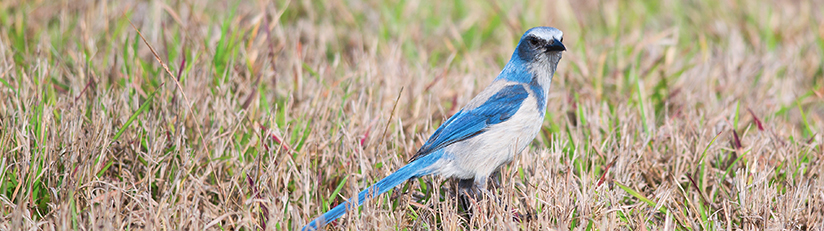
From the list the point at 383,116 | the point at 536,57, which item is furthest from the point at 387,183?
the point at 383,116

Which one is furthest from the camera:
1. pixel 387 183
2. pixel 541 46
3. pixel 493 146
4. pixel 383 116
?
pixel 383 116

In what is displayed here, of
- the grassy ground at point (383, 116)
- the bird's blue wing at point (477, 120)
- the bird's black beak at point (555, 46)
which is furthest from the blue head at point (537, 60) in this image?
the grassy ground at point (383, 116)

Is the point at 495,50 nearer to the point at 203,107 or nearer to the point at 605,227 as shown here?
the point at 203,107

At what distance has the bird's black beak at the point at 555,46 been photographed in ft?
9.97

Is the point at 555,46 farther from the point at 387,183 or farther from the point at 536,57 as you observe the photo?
the point at 387,183

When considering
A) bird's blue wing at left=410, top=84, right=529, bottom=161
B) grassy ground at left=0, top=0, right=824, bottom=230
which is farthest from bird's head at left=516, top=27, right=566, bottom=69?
grassy ground at left=0, top=0, right=824, bottom=230

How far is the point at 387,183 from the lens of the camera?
2.80 m

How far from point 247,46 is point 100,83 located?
3.25 feet

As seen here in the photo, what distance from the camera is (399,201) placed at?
2.97 m

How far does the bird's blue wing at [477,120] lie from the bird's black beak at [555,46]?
0.22 m

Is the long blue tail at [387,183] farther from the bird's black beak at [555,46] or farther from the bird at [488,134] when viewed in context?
the bird's black beak at [555,46]

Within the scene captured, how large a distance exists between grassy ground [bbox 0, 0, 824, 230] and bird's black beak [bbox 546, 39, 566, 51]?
47 cm

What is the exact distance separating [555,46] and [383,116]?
1.14 metres

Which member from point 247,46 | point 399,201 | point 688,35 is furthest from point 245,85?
point 688,35
